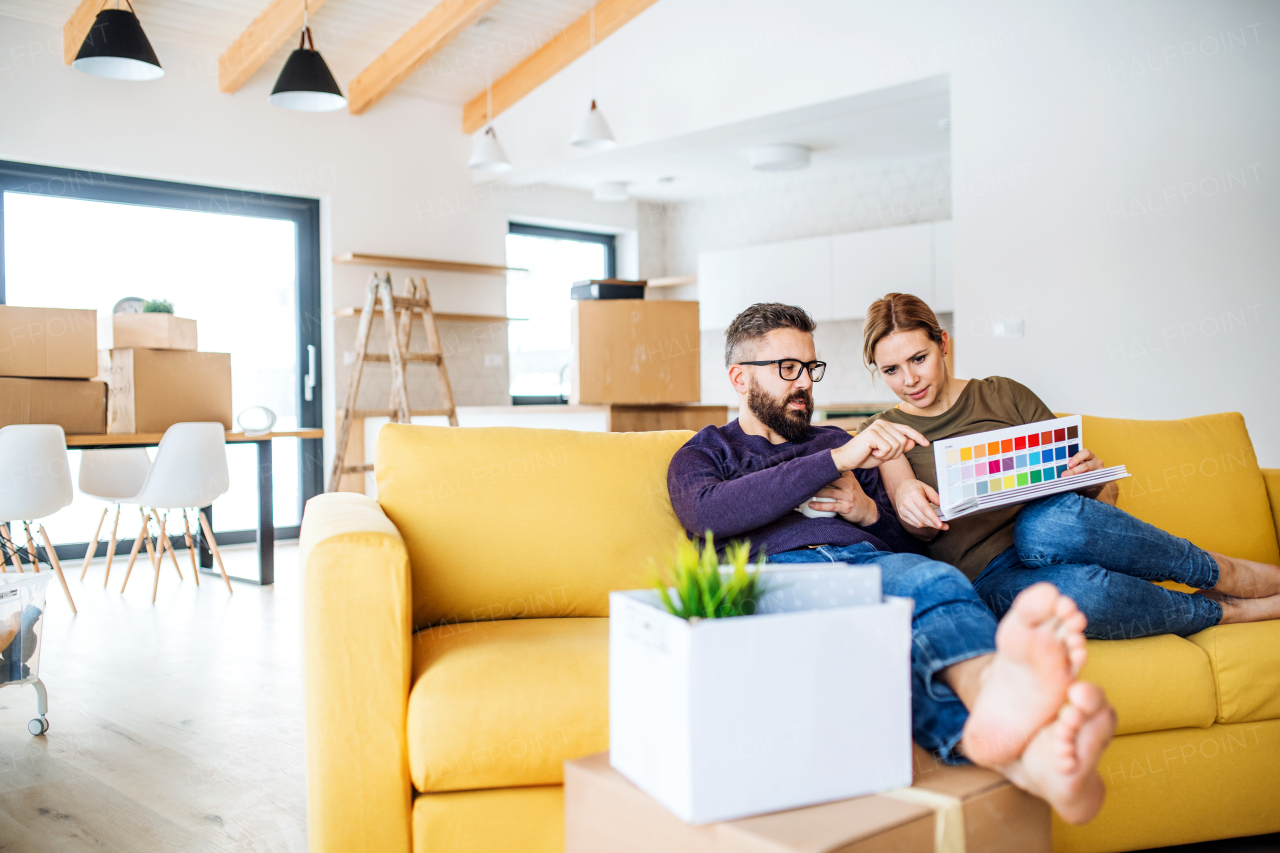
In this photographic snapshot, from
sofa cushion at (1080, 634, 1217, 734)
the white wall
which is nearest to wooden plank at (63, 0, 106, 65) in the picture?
the white wall

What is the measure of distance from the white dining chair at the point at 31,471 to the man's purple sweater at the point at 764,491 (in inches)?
114

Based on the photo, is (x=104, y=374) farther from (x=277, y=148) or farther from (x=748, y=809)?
(x=748, y=809)

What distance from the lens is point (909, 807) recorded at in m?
1.07

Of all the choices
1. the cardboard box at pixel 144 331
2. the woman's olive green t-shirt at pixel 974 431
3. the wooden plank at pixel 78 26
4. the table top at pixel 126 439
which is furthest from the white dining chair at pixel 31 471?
the woman's olive green t-shirt at pixel 974 431

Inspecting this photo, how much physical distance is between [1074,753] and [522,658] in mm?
829

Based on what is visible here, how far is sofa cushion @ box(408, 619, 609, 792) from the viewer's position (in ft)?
4.73

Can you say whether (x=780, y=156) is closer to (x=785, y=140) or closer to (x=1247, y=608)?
(x=785, y=140)

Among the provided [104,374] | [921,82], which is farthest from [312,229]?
[921,82]

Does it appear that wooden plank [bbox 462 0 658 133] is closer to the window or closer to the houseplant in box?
the window

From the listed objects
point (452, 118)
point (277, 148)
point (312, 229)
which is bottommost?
point (312, 229)

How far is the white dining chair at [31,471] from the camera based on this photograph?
362 cm

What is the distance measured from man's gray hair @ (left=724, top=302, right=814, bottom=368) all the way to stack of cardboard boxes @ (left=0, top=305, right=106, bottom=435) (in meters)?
3.12

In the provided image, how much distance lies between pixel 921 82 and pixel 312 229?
3.84 meters

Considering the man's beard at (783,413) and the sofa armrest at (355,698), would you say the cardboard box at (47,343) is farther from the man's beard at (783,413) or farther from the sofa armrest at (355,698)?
the man's beard at (783,413)
